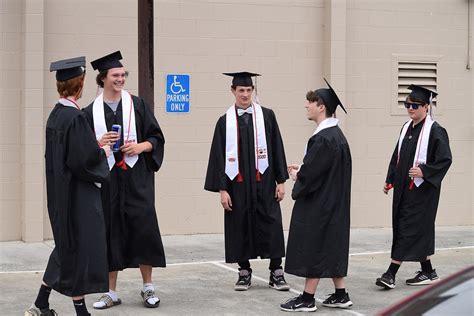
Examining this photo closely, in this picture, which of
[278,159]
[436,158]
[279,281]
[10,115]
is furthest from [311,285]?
[10,115]

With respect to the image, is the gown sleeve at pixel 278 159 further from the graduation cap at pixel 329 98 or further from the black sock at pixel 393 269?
the black sock at pixel 393 269

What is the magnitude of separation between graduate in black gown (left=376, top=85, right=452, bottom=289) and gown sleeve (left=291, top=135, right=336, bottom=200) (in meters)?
1.43

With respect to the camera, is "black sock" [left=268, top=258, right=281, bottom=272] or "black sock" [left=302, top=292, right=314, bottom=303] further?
"black sock" [left=268, top=258, right=281, bottom=272]

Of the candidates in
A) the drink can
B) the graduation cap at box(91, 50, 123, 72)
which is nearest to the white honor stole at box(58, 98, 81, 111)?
the drink can

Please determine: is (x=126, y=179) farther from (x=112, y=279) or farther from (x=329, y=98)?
(x=329, y=98)

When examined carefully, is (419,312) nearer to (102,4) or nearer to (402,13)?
(102,4)

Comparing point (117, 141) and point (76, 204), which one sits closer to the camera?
point (76, 204)

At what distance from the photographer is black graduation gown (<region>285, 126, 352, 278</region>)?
800 cm

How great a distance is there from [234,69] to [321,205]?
4.62m

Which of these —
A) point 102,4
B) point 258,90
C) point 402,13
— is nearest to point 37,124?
point 102,4

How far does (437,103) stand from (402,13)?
4.41 ft

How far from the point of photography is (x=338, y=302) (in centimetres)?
827

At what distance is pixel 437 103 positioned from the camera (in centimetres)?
1338

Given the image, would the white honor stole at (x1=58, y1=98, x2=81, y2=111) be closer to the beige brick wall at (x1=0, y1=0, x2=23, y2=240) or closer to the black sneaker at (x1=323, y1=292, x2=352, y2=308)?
the black sneaker at (x1=323, y1=292, x2=352, y2=308)
